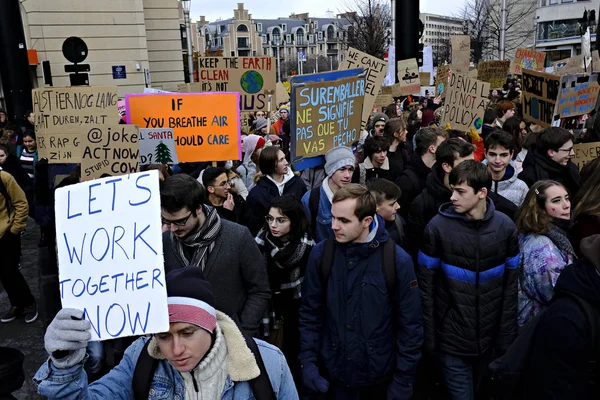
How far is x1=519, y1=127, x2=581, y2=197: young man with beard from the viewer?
14.7ft

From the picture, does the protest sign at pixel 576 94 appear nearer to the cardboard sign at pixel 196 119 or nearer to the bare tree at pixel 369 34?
the cardboard sign at pixel 196 119

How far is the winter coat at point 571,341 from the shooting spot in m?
1.70

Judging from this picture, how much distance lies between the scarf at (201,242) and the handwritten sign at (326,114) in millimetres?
1813

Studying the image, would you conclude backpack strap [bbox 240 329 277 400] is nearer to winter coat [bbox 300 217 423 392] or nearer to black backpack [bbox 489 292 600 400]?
black backpack [bbox 489 292 600 400]

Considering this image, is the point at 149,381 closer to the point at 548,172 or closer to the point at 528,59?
the point at 548,172

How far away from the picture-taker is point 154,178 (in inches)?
67.5

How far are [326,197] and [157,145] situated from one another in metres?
1.73

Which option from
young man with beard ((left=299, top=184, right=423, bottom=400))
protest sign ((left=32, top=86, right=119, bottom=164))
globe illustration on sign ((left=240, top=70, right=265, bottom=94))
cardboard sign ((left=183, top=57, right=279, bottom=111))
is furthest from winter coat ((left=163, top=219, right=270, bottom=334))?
globe illustration on sign ((left=240, top=70, right=265, bottom=94))

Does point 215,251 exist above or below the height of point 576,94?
below

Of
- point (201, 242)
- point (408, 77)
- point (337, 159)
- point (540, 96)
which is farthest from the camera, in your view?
point (408, 77)

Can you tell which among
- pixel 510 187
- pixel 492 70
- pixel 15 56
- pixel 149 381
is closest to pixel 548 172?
pixel 510 187

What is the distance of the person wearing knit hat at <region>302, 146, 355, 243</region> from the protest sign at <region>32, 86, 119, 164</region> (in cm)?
214

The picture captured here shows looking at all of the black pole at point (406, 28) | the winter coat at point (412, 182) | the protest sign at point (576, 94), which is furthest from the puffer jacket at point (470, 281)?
the black pole at point (406, 28)

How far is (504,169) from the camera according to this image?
439 cm
